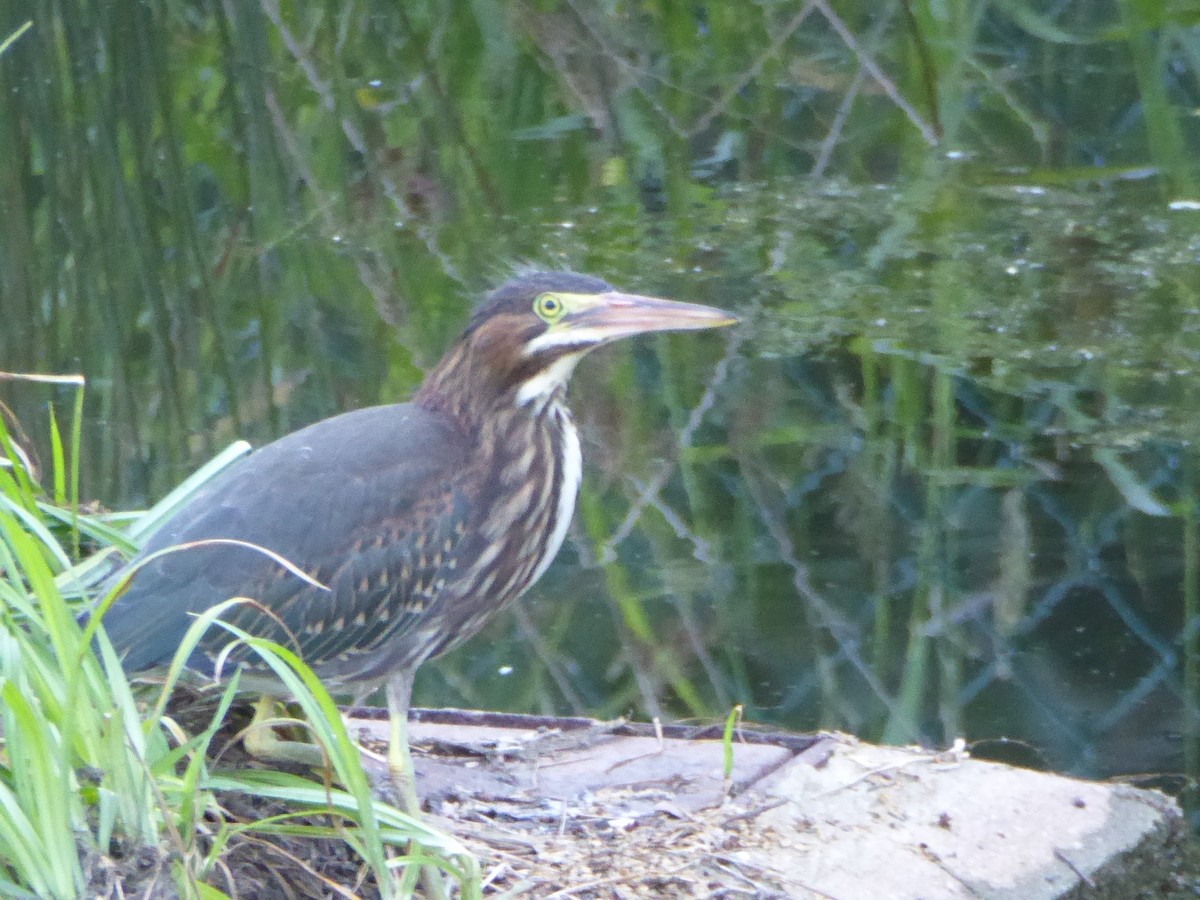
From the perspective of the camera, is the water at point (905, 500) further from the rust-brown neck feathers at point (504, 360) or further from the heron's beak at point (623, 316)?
the heron's beak at point (623, 316)

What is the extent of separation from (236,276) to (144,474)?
160 centimetres

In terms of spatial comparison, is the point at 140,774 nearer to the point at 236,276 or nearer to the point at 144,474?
the point at 144,474

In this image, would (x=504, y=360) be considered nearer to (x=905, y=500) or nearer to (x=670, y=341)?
(x=905, y=500)

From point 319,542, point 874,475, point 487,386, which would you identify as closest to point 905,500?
point 874,475

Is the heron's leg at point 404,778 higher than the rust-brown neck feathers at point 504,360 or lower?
lower

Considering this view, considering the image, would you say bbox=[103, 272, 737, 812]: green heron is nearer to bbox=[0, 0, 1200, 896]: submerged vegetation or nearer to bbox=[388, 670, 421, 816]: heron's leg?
bbox=[388, 670, 421, 816]: heron's leg

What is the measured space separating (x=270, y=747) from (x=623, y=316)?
883 millimetres

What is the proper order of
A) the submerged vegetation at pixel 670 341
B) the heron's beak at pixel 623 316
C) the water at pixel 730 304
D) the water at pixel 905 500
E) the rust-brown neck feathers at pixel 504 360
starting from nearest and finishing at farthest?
1. the heron's beak at pixel 623 316
2. the rust-brown neck feathers at pixel 504 360
3. the submerged vegetation at pixel 670 341
4. the water at pixel 905 500
5. the water at pixel 730 304

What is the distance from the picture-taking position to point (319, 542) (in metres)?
2.92

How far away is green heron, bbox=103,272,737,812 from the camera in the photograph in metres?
2.85

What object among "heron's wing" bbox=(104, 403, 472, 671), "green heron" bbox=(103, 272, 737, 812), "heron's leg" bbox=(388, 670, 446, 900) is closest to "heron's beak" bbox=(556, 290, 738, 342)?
"green heron" bbox=(103, 272, 737, 812)

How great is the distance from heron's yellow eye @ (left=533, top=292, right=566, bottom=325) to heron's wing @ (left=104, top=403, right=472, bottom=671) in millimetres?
265

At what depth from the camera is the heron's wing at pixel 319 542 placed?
9.23 ft

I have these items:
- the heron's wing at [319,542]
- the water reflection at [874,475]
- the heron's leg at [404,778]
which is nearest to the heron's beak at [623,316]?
the heron's wing at [319,542]
